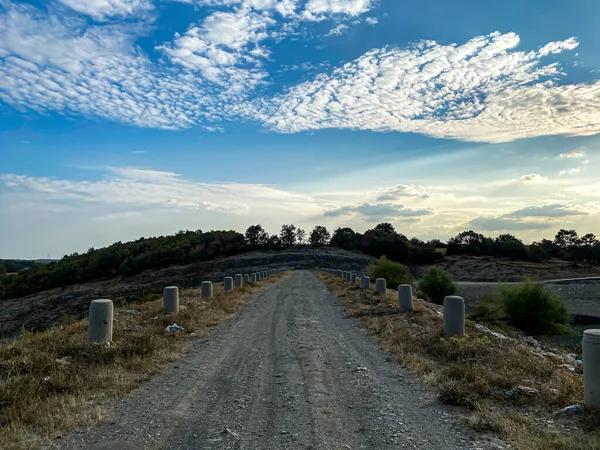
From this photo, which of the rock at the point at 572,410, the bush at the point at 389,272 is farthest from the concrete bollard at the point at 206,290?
the bush at the point at 389,272

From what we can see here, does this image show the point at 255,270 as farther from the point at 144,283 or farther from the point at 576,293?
the point at 576,293

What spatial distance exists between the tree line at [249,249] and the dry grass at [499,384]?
2478 inches

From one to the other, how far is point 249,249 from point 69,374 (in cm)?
7893

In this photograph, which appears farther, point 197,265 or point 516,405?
point 197,265

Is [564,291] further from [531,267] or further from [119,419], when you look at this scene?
[119,419]

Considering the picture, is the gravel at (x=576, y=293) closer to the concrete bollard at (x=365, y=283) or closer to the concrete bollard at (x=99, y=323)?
the concrete bollard at (x=365, y=283)

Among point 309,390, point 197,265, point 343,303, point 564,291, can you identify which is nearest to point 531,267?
point 564,291

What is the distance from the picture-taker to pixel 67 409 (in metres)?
5.34

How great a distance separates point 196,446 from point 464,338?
652 centimetres

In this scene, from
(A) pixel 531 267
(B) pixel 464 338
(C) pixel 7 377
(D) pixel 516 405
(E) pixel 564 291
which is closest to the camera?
(D) pixel 516 405

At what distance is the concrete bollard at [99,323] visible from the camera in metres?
8.62

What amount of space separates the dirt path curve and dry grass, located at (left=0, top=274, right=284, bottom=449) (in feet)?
0.98

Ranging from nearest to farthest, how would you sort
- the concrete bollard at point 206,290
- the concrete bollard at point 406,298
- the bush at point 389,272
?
the concrete bollard at point 406,298 < the concrete bollard at point 206,290 < the bush at point 389,272

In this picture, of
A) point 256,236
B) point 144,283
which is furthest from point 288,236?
point 144,283
